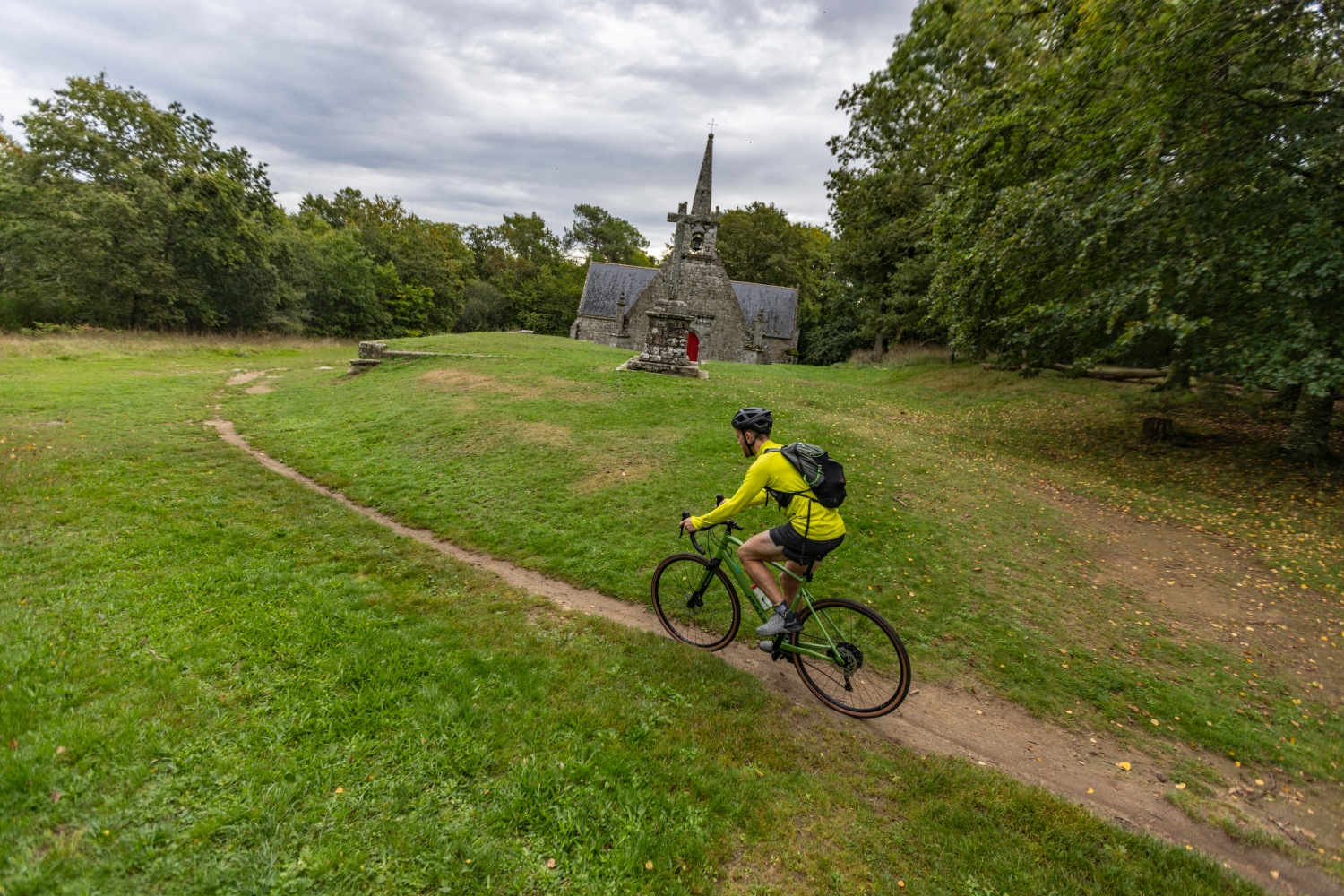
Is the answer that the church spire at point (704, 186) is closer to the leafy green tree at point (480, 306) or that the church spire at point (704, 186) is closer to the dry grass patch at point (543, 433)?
the dry grass patch at point (543, 433)

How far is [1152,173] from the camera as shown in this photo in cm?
992

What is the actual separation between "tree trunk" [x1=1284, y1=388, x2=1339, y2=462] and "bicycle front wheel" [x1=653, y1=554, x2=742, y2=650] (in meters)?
13.9

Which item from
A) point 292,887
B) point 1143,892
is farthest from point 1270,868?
point 292,887

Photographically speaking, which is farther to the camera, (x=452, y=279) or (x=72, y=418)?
(x=452, y=279)

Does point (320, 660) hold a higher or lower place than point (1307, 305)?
lower

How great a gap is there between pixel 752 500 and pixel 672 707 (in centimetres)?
188

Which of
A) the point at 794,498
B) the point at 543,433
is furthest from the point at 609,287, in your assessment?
the point at 794,498

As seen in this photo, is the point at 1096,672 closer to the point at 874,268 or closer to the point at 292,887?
the point at 292,887

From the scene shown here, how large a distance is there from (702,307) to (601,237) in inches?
2049

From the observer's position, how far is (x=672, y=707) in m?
4.60

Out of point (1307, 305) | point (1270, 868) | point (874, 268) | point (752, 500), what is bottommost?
point (1270, 868)

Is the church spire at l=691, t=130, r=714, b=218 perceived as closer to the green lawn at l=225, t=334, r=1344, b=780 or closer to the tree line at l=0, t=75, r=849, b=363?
the green lawn at l=225, t=334, r=1344, b=780

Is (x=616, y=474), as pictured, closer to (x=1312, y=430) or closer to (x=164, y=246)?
(x=1312, y=430)

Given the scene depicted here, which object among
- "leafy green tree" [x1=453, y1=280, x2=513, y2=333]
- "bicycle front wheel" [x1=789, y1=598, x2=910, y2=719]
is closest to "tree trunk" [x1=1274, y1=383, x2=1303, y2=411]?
"bicycle front wheel" [x1=789, y1=598, x2=910, y2=719]
